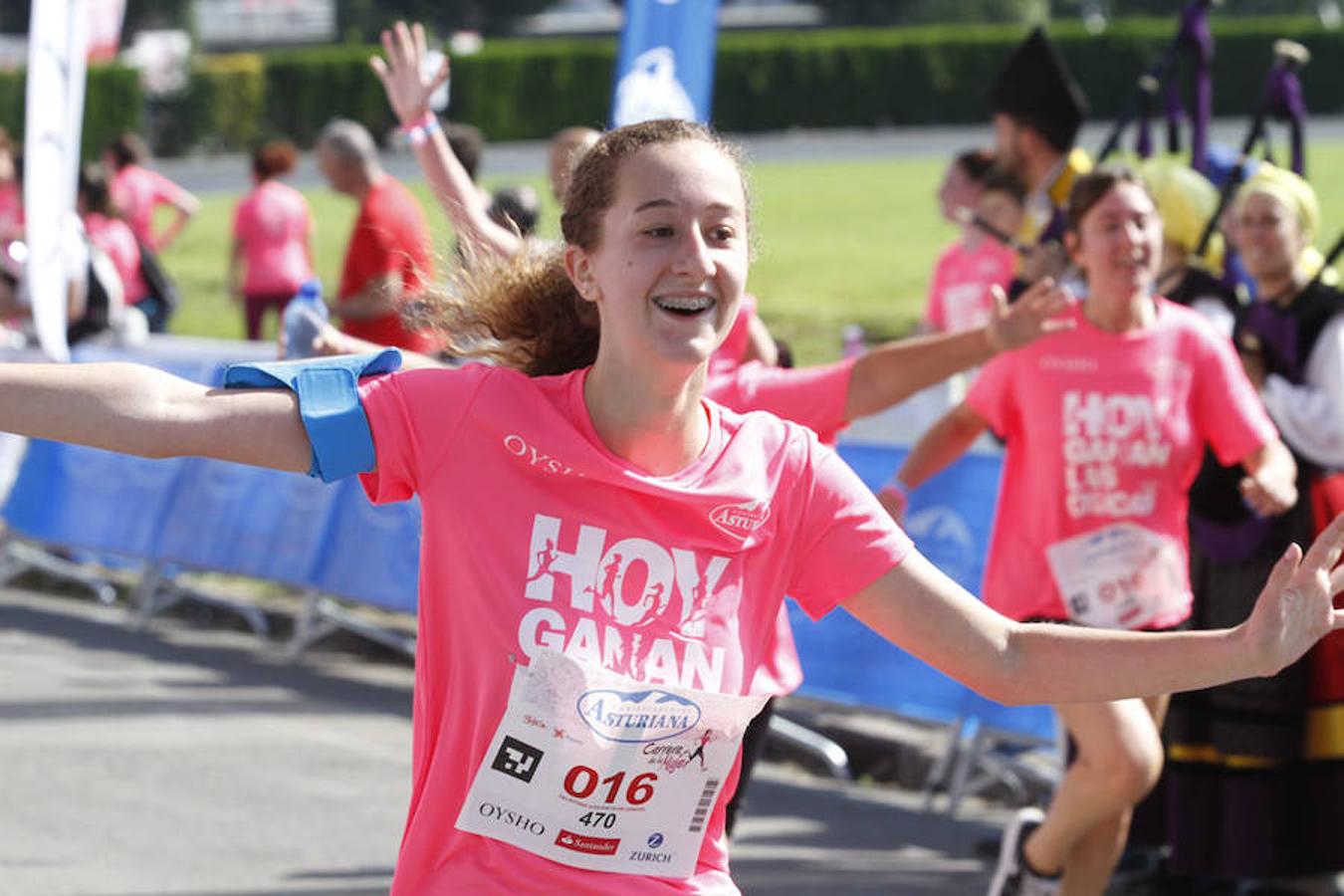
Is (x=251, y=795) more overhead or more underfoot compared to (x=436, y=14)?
more underfoot

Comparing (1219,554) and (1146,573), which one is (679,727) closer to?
(1146,573)

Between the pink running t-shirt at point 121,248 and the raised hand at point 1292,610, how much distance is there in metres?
11.7

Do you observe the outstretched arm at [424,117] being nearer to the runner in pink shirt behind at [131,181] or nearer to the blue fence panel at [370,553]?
the blue fence panel at [370,553]

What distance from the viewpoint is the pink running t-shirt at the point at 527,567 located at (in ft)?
10.2

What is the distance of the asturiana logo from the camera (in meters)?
3.12

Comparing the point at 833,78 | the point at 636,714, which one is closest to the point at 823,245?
the point at 636,714

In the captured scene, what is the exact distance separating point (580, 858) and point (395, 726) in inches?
212

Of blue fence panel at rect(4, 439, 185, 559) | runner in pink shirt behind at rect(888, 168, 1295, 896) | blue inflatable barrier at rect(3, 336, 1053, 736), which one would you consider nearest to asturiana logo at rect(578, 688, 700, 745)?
runner in pink shirt behind at rect(888, 168, 1295, 896)

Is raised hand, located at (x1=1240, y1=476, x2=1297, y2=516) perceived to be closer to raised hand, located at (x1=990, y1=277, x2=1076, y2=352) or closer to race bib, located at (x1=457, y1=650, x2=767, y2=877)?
raised hand, located at (x1=990, y1=277, x2=1076, y2=352)

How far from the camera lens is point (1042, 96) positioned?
28.3 feet

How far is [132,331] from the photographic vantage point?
11.7 metres

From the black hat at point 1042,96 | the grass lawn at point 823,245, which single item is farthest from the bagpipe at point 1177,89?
the grass lawn at point 823,245

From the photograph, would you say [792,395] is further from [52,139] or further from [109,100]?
[109,100]

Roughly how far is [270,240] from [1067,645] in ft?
41.2
